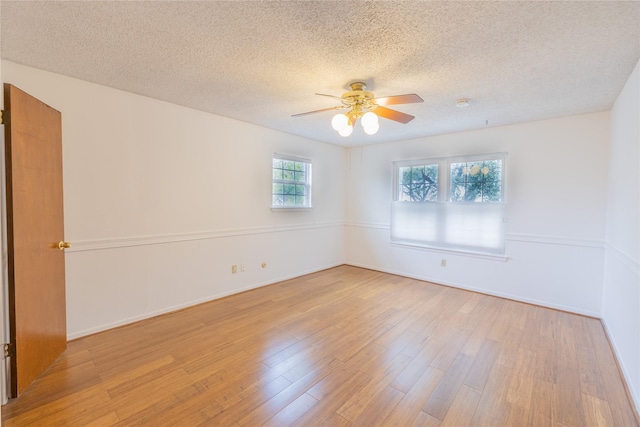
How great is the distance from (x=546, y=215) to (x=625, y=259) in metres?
1.41

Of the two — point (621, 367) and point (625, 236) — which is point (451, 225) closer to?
point (625, 236)

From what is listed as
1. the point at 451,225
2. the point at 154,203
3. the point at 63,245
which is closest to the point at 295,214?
the point at 154,203

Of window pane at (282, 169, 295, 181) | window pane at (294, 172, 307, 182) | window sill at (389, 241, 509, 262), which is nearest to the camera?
window sill at (389, 241, 509, 262)

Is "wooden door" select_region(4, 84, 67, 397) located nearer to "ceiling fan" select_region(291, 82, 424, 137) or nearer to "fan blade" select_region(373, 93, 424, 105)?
"ceiling fan" select_region(291, 82, 424, 137)

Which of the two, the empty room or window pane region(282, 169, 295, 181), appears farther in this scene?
window pane region(282, 169, 295, 181)

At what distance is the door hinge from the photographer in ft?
6.16

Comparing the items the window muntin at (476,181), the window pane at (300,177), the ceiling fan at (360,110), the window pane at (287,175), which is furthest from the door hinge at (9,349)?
the window muntin at (476,181)

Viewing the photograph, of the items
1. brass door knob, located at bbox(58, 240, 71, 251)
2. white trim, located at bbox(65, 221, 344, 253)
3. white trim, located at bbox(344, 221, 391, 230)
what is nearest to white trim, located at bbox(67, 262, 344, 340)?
white trim, located at bbox(65, 221, 344, 253)

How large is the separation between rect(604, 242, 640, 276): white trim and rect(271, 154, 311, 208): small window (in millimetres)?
3906

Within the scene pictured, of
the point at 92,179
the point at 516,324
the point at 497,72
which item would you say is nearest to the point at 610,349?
the point at 516,324

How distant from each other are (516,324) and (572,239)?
1366 millimetres

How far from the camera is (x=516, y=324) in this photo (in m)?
3.20

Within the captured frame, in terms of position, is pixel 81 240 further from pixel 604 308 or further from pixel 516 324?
pixel 604 308

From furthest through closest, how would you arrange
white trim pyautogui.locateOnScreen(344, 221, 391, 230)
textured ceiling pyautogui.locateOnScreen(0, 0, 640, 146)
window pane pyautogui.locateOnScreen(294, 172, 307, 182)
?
1. white trim pyautogui.locateOnScreen(344, 221, 391, 230)
2. window pane pyautogui.locateOnScreen(294, 172, 307, 182)
3. textured ceiling pyautogui.locateOnScreen(0, 0, 640, 146)
